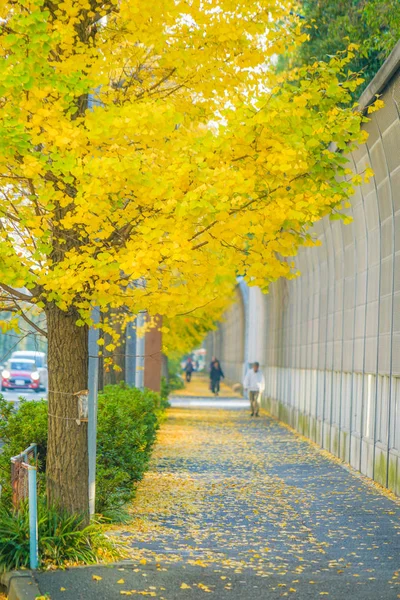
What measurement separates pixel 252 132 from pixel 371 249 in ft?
31.2

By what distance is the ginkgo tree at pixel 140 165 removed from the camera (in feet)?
29.1

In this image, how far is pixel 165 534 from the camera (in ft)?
37.2

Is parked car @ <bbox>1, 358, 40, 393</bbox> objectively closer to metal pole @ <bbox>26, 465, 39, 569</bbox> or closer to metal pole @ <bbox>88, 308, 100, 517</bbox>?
metal pole @ <bbox>88, 308, 100, 517</bbox>

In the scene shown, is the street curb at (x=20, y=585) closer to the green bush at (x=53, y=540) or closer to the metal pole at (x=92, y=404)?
the green bush at (x=53, y=540)

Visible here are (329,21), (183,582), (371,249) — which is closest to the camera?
(183,582)

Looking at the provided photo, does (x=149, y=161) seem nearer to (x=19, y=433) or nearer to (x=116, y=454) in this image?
(x=19, y=433)

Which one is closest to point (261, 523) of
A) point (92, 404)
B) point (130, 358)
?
point (92, 404)

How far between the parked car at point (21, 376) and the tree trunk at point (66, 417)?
42.7 m

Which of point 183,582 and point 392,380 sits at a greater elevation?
point 392,380

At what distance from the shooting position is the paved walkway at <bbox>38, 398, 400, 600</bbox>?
8602mm

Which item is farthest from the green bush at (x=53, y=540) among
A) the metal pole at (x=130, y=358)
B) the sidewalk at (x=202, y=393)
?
the sidewalk at (x=202, y=393)

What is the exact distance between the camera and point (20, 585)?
8.38 m

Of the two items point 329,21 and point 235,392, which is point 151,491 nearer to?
point 329,21

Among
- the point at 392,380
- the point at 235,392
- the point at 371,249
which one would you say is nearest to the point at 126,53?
the point at 392,380
